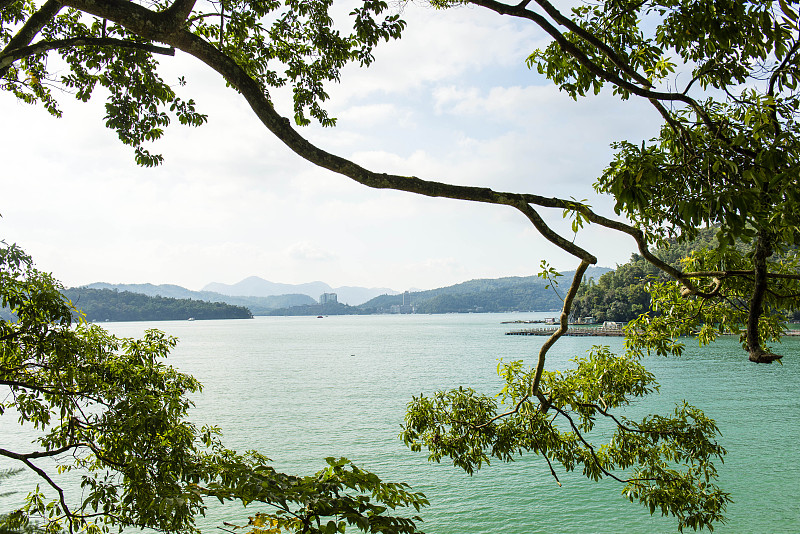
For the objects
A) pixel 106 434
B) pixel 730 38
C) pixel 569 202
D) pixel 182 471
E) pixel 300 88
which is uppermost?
pixel 300 88

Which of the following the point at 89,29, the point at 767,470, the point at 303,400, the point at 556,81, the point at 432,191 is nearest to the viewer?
A: the point at 432,191

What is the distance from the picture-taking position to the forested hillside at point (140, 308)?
364 ft

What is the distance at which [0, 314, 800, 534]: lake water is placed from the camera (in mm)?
13641

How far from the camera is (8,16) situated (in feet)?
14.4

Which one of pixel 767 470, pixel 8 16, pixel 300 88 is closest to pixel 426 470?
pixel 767 470

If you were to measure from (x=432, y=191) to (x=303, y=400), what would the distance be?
29.0 meters

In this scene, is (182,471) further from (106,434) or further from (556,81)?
(556,81)

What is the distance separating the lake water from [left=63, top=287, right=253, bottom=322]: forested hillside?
70.9 m

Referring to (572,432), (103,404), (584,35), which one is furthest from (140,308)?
(584,35)

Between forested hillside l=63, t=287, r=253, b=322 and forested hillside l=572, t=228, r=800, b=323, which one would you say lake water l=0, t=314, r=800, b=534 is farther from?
forested hillside l=63, t=287, r=253, b=322

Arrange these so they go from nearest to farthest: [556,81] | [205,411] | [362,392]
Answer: [556,81]
[205,411]
[362,392]

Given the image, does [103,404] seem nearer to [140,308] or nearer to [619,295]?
[619,295]

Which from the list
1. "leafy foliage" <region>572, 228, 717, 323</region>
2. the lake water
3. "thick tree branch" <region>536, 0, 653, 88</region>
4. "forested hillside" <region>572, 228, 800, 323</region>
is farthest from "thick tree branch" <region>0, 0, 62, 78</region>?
"forested hillside" <region>572, 228, 800, 323</region>

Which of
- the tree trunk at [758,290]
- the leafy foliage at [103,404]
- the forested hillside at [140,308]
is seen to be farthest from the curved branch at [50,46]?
the forested hillside at [140,308]
